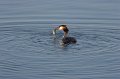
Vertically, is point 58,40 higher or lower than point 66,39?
higher

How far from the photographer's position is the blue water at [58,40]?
57.4 feet

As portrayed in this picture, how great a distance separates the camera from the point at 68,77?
16.8m

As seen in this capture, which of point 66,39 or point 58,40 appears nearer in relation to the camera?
point 66,39

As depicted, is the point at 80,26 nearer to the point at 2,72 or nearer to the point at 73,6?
the point at 73,6

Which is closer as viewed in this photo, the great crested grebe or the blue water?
the blue water

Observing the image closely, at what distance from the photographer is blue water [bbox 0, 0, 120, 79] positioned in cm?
1748

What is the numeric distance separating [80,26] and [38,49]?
3.86 meters

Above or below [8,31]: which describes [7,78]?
below

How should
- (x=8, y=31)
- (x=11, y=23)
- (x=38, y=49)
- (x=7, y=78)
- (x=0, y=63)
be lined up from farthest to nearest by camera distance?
(x=11, y=23) → (x=8, y=31) → (x=38, y=49) → (x=0, y=63) → (x=7, y=78)

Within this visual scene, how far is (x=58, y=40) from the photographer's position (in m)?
21.6

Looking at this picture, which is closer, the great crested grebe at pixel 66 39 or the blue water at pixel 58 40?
the blue water at pixel 58 40

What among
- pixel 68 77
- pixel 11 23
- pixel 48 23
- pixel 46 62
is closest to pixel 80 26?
pixel 48 23

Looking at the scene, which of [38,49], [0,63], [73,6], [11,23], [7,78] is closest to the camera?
[7,78]

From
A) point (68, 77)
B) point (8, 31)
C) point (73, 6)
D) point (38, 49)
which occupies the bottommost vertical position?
point (68, 77)
